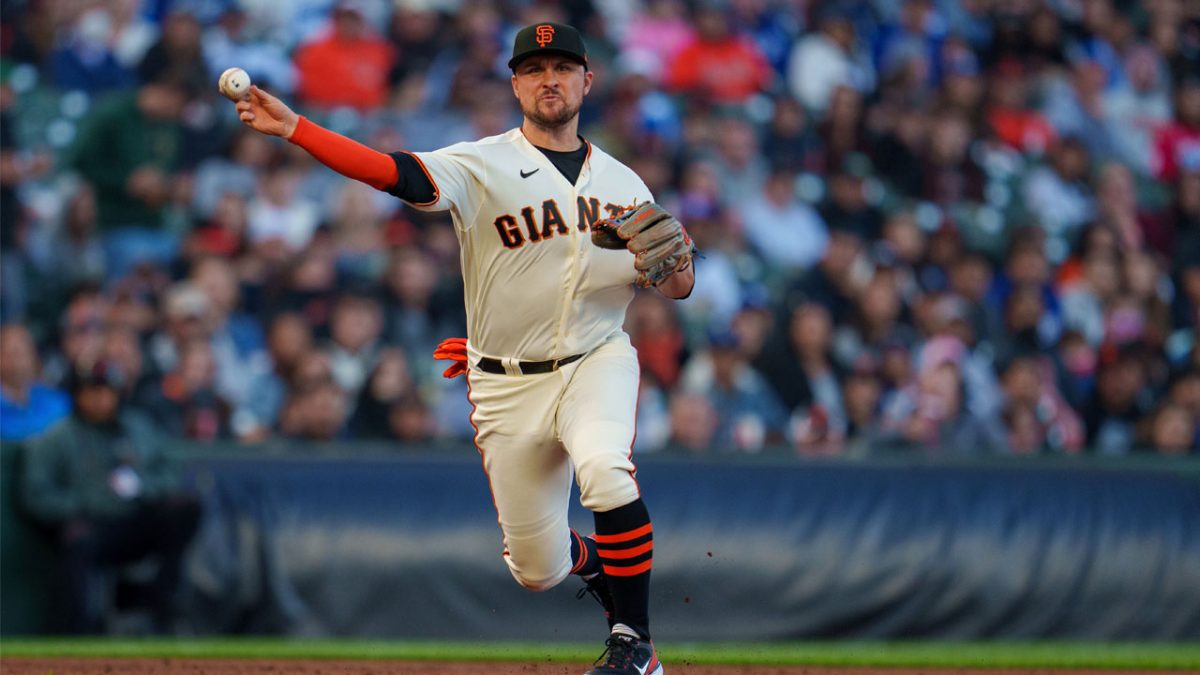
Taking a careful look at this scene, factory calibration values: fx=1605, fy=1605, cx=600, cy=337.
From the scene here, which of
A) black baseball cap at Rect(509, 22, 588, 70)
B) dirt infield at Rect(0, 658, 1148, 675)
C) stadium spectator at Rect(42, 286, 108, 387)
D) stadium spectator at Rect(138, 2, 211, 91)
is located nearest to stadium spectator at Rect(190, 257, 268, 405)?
stadium spectator at Rect(42, 286, 108, 387)

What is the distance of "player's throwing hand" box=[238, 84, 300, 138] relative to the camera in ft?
16.7

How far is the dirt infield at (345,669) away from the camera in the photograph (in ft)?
23.2

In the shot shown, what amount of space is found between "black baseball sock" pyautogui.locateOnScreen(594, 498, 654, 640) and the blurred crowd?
12.7 ft

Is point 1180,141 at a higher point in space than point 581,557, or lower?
higher

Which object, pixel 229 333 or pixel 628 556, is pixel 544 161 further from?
pixel 229 333

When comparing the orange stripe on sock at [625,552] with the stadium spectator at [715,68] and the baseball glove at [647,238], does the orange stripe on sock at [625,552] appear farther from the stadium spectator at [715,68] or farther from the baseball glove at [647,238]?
the stadium spectator at [715,68]

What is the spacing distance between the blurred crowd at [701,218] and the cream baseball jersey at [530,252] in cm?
374

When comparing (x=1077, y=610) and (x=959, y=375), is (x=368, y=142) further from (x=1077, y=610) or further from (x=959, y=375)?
(x=1077, y=610)

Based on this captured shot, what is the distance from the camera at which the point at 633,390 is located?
575 centimetres

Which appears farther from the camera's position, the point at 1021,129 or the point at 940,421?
the point at 1021,129

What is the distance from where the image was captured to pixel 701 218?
11.4 metres

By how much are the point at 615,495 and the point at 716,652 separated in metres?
3.39

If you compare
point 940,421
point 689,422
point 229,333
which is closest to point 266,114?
point 689,422

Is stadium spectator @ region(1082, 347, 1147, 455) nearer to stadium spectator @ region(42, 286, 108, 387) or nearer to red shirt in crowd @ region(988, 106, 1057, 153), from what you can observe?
red shirt in crowd @ region(988, 106, 1057, 153)
